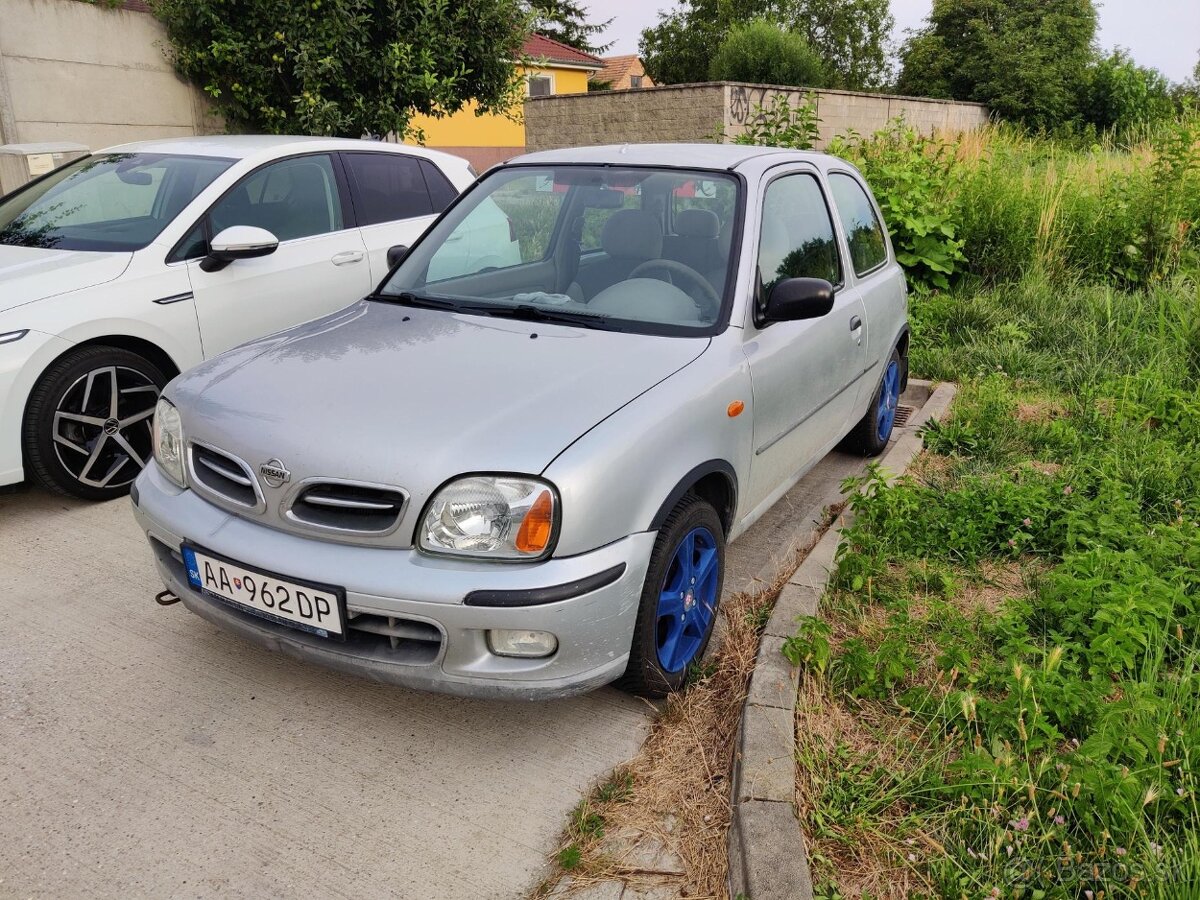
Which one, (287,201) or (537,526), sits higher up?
(287,201)

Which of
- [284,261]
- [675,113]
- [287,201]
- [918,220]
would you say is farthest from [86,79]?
[675,113]

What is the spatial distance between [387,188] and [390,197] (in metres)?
0.06

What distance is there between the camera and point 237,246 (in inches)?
173

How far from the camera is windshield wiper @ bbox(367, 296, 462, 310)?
11.4ft

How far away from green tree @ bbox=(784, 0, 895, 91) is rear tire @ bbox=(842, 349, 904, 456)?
147 ft

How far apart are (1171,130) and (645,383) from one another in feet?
26.1

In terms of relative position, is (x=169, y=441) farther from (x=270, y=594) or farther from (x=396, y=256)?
(x=396, y=256)

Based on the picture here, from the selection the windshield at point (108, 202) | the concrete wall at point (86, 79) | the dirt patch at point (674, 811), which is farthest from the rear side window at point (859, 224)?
the concrete wall at point (86, 79)

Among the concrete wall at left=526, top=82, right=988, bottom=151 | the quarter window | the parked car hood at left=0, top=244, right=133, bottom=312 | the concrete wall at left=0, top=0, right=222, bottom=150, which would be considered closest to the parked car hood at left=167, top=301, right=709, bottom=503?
the parked car hood at left=0, top=244, right=133, bottom=312

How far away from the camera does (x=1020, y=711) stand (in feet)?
7.83

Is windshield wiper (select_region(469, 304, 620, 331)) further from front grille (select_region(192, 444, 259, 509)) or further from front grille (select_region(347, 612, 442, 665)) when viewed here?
front grille (select_region(347, 612, 442, 665))

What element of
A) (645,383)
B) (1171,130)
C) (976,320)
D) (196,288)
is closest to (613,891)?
(645,383)

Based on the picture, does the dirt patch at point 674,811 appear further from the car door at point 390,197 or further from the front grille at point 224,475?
the car door at point 390,197

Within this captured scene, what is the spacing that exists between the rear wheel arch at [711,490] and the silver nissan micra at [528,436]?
0.03 feet
